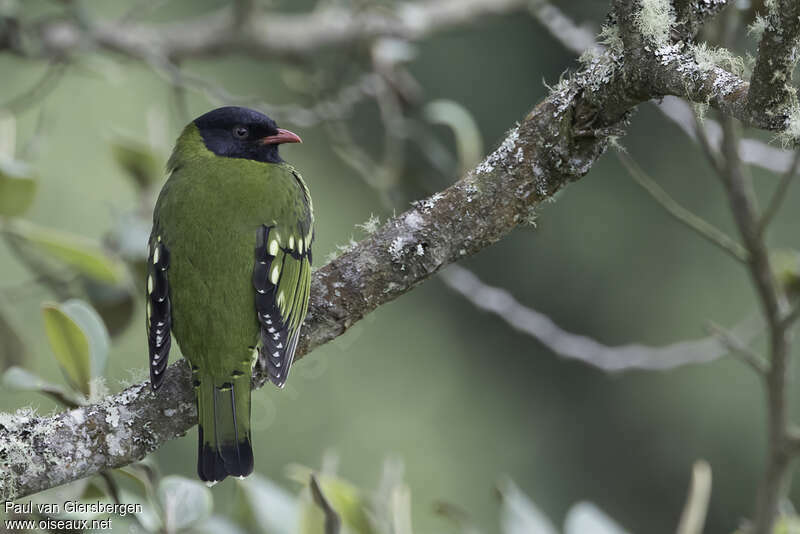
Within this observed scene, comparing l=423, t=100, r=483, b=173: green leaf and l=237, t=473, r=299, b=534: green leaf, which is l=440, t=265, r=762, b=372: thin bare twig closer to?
l=423, t=100, r=483, b=173: green leaf

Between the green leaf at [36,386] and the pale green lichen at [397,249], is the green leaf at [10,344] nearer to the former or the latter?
the green leaf at [36,386]

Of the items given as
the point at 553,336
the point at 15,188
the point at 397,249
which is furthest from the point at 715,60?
the point at 553,336

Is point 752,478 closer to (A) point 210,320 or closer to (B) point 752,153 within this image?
(B) point 752,153

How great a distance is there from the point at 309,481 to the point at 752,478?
5.24 m

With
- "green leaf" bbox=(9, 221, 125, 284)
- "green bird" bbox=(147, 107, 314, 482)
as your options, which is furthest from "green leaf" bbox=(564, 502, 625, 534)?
"green leaf" bbox=(9, 221, 125, 284)

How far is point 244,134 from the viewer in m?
2.79

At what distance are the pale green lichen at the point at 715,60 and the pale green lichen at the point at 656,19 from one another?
2.5 inches

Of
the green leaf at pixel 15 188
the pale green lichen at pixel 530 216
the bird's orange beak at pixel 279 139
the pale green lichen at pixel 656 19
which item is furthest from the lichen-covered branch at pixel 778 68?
the green leaf at pixel 15 188

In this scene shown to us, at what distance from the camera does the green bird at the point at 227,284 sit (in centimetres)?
207

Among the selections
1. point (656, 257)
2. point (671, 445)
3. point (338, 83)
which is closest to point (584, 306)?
point (656, 257)

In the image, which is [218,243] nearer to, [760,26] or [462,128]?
[462,128]

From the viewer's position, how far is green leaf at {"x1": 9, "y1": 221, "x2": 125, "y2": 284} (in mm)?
2492

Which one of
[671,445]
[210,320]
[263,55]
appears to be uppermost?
[263,55]

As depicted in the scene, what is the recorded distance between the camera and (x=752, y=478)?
6395 mm
